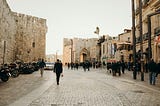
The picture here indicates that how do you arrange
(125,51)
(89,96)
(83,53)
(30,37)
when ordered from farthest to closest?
1. (83,53)
2. (30,37)
3. (125,51)
4. (89,96)

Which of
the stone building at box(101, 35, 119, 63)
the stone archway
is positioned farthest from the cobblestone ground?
the stone archway

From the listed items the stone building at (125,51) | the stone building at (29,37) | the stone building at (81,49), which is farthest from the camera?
the stone building at (81,49)

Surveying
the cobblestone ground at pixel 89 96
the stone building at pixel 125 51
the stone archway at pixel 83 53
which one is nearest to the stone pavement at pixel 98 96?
the cobblestone ground at pixel 89 96

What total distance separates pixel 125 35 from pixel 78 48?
97.1 feet

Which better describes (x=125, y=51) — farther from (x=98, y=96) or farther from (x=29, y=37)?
(x=98, y=96)

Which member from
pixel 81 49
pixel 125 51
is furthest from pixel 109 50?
pixel 81 49

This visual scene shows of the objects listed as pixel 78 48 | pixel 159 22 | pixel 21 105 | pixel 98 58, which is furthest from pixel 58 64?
pixel 78 48

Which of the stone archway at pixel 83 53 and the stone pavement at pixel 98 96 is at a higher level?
the stone archway at pixel 83 53

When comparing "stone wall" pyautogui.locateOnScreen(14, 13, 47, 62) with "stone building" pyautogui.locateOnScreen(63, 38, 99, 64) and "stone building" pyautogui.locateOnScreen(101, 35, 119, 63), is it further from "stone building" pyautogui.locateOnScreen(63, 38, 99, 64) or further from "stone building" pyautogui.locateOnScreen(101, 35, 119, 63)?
"stone building" pyautogui.locateOnScreen(63, 38, 99, 64)

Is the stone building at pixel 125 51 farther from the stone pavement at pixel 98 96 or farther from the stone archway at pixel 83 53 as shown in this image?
the stone pavement at pixel 98 96

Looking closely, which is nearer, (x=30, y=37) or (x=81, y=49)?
(x=30, y=37)

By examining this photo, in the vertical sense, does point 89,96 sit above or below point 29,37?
below

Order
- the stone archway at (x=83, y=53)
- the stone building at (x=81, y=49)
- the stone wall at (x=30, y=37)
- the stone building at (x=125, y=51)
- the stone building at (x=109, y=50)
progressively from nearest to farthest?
the stone building at (x=125, y=51)
the stone wall at (x=30, y=37)
the stone building at (x=109, y=50)
the stone building at (x=81, y=49)
the stone archway at (x=83, y=53)

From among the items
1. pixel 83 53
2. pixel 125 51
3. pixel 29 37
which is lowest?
pixel 125 51
